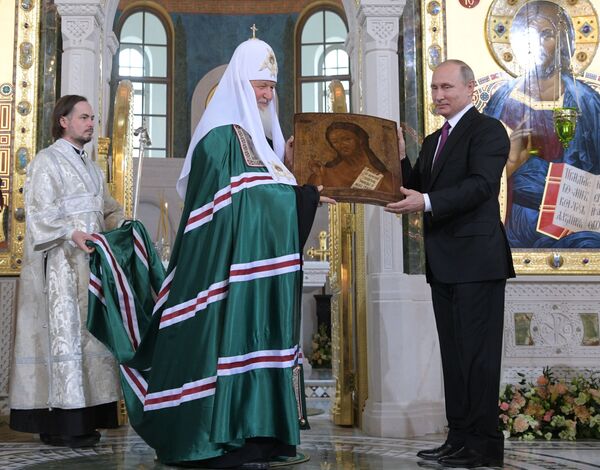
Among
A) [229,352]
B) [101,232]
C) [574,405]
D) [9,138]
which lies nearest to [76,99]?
[101,232]

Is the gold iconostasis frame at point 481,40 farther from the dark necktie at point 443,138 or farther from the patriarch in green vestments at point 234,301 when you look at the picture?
the patriarch in green vestments at point 234,301

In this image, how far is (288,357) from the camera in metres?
4.24

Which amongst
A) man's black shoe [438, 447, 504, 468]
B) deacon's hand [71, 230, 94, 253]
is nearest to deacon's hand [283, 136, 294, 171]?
deacon's hand [71, 230, 94, 253]

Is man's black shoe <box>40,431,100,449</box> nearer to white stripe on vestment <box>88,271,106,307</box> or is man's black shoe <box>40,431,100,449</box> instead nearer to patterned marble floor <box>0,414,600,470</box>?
patterned marble floor <box>0,414,600,470</box>

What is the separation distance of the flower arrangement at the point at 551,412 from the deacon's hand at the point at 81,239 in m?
3.22

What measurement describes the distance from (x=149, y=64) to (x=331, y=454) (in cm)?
1166

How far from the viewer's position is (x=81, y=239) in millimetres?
5406

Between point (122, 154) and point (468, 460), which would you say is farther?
point (122, 154)

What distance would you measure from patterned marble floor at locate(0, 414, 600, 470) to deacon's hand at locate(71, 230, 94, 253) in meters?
1.27

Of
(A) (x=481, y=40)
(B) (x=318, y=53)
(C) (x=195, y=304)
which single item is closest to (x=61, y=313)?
(C) (x=195, y=304)

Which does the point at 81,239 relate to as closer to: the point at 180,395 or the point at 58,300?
the point at 58,300

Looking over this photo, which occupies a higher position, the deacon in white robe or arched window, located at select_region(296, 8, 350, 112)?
arched window, located at select_region(296, 8, 350, 112)

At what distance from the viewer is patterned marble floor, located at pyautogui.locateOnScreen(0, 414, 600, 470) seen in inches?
181

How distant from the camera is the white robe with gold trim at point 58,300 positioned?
544 cm
